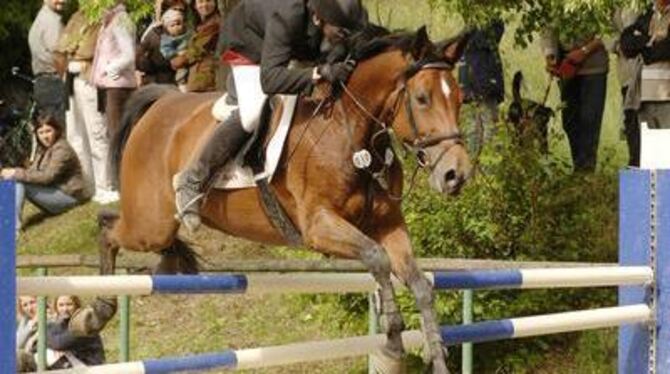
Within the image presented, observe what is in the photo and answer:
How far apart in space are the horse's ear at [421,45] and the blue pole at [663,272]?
1112 millimetres

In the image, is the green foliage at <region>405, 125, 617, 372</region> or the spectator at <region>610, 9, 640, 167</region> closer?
the green foliage at <region>405, 125, 617, 372</region>

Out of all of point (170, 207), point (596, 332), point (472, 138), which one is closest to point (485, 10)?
point (472, 138)

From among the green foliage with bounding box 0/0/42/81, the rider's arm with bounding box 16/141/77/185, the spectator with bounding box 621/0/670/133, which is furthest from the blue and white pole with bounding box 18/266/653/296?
the green foliage with bounding box 0/0/42/81

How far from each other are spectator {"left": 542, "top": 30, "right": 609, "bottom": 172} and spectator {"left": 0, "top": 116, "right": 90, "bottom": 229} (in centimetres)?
374

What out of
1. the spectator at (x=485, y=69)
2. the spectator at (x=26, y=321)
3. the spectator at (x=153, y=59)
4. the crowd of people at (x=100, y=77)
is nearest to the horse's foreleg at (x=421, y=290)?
the spectator at (x=26, y=321)

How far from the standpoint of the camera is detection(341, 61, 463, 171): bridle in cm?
759

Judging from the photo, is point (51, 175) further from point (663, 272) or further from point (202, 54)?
point (663, 272)

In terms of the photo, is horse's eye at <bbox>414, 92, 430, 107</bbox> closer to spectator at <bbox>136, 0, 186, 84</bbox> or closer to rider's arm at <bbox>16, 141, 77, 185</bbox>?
spectator at <bbox>136, 0, 186, 84</bbox>

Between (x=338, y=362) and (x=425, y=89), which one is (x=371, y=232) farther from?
(x=338, y=362)

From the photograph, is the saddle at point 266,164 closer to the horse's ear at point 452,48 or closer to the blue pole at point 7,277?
the horse's ear at point 452,48

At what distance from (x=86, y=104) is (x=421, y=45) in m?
7.62

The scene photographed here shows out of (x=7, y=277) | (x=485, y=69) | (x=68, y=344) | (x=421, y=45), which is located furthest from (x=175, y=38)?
(x=7, y=277)

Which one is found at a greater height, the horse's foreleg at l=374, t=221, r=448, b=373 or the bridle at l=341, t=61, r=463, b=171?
the bridle at l=341, t=61, r=463, b=171

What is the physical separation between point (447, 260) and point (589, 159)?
2468 mm
